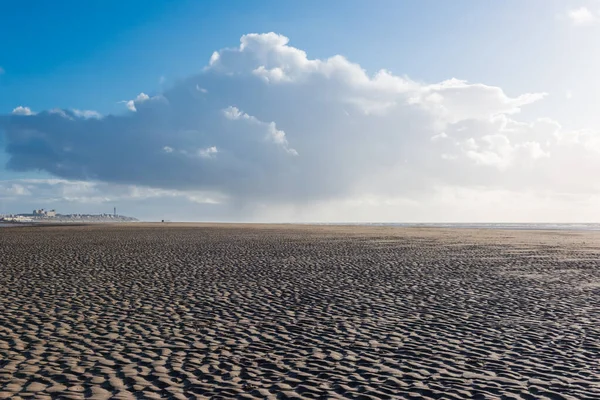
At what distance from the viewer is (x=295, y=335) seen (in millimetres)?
11461

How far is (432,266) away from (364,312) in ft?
45.2

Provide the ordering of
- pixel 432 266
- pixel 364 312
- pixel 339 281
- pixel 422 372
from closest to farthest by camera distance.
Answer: pixel 422 372
pixel 364 312
pixel 339 281
pixel 432 266

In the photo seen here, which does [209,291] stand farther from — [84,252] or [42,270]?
[84,252]

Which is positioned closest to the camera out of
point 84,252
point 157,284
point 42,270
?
point 157,284

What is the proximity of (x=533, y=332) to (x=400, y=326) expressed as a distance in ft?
11.0

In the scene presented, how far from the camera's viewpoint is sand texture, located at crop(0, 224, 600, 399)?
799 cm

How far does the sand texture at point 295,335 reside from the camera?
26.2 feet

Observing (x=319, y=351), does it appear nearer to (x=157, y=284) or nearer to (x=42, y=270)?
(x=157, y=284)

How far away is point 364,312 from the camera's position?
14.2 metres

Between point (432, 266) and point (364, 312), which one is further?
point (432, 266)

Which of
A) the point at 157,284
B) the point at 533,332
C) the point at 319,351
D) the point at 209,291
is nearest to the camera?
the point at 319,351

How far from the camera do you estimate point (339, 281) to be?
20.7 m

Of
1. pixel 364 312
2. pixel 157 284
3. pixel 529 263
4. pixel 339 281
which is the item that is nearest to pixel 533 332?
pixel 364 312

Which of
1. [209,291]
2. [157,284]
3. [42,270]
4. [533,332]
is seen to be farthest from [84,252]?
[533,332]
